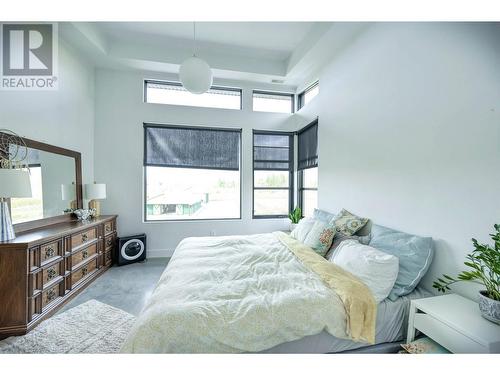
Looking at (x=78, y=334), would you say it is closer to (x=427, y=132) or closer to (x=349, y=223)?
(x=349, y=223)

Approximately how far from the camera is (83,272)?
263 centimetres

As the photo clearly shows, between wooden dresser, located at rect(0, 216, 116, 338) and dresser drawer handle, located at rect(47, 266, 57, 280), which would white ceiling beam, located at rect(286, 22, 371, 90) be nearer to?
wooden dresser, located at rect(0, 216, 116, 338)

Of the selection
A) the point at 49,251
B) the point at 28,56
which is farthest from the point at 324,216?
the point at 28,56

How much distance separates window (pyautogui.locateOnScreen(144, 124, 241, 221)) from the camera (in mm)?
3789

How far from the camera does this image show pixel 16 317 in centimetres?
179

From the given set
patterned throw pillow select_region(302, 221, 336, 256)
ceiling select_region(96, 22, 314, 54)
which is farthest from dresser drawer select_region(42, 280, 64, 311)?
ceiling select_region(96, 22, 314, 54)

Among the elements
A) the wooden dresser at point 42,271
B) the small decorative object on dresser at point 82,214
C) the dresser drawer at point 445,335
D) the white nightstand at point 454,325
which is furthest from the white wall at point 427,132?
the small decorative object on dresser at point 82,214

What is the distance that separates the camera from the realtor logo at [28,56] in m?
2.16

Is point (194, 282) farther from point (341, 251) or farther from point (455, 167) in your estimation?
point (455, 167)

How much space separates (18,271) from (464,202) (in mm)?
3585

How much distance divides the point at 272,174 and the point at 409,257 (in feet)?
9.29

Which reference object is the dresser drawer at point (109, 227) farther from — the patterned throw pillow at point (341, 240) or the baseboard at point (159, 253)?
the patterned throw pillow at point (341, 240)

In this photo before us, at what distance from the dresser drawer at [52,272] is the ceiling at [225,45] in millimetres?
2860
